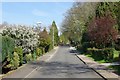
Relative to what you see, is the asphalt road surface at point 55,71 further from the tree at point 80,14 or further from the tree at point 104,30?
the tree at point 80,14

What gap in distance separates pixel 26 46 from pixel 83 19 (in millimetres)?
36653

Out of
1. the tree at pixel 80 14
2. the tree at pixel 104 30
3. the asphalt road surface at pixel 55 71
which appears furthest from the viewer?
the tree at pixel 80 14

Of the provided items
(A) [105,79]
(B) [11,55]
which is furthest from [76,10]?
(A) [105,79]

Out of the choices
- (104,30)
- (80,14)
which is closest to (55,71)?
(104,30)

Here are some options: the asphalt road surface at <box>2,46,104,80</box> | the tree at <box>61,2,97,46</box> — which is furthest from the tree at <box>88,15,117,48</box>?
the tree at <box>61,2,97,46</box>

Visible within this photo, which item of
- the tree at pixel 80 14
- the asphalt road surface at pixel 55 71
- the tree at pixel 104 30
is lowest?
the asphalt road surface at pixel 55 71

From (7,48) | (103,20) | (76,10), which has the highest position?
(76,10)

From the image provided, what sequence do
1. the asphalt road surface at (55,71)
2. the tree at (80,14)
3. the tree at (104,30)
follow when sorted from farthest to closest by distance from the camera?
1. the tree at (80,14)
2. the tree at (104,30)
3. the asphalt road surface at (55,71)

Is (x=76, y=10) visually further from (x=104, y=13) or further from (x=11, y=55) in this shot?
(x=11, y=55)

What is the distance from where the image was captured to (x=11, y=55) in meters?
27.7

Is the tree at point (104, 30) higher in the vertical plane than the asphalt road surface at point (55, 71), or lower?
higher

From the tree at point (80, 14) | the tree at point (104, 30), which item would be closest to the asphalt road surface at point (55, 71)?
the tree at point (104, 30)

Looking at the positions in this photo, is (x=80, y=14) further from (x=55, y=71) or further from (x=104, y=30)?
(x=55, y=71)

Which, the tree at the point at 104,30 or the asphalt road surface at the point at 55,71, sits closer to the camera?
the asphalt road surface at the point at 55,71
